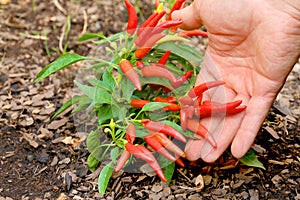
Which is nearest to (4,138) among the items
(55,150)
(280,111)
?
(55,150)

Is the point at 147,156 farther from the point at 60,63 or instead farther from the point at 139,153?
the point at 60,63

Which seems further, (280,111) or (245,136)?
(280,111)

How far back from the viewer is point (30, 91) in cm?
320

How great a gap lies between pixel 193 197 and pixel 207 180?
14 centimetres

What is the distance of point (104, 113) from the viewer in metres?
2.59

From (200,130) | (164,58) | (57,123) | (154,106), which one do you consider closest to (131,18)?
(164,58)

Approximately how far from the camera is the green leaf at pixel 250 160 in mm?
2596

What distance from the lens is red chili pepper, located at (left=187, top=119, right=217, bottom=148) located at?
8.29 ft

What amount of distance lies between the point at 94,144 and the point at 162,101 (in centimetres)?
39

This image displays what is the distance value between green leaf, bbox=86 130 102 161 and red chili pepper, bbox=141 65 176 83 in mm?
383

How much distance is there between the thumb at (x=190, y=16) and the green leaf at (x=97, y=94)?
577 millimetres

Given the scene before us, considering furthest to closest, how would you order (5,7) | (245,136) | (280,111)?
(5,7), (280,111), (245,136)

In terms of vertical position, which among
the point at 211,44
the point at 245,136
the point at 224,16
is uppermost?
the point at 224,16

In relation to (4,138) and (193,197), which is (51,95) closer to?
(4,138)
